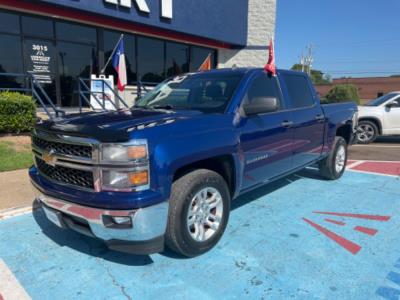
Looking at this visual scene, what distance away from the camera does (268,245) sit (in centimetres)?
356

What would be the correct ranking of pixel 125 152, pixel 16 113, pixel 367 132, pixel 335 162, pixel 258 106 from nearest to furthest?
pixel 125 152 → pixel 258 106 → pixel 335 162 → pixel 16 113 → pixel 367 132

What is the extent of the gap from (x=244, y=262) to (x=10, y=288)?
2.04m

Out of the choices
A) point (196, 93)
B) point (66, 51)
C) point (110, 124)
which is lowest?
point (110, 124)

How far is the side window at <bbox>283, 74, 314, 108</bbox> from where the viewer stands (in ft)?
15.9

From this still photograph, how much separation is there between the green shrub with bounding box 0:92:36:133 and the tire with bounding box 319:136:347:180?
21.0 ft

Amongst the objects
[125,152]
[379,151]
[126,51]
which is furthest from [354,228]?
[126,51]

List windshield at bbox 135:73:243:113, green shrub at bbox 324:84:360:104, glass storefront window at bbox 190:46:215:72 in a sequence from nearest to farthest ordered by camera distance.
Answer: windshield at bbox 135:73:243:113 → glass storefront window at bbox 190:46:215:72 → green shrub at bbox 324:84:360:104

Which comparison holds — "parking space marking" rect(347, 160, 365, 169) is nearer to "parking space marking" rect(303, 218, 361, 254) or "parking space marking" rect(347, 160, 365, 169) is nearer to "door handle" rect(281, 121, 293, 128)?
"door handle" rect(281, 121, 293, 128)

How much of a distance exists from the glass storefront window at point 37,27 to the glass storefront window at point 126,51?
6.82ft

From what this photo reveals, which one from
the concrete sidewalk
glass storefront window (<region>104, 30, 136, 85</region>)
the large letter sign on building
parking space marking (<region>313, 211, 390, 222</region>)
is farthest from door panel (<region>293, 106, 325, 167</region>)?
glass storefront window (<region>104, 30, 136, 85</region>)

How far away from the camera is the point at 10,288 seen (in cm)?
281

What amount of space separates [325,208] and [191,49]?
13.3 m

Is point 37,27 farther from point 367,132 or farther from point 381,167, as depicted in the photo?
point 367,132

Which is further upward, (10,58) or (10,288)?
(10,58)
